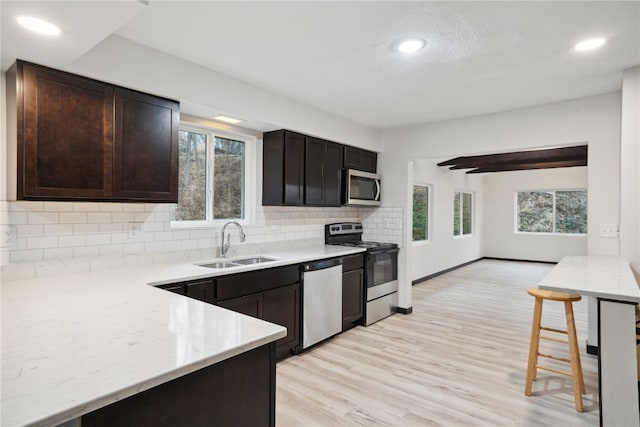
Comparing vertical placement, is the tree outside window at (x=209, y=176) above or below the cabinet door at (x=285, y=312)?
above

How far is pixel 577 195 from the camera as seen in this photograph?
853 cm

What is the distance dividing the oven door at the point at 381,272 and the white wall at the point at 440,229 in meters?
1.26

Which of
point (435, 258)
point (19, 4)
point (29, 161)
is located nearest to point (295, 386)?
point (29, 161)

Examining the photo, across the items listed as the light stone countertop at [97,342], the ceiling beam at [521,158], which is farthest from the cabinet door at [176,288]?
the ceiling beam at [521,158]

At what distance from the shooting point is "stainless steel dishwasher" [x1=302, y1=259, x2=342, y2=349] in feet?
10.8

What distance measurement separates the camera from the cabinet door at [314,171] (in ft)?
12.4

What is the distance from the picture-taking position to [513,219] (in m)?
→ 9.30

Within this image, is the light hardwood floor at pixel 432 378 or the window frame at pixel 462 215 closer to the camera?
the light hardwood floor at pixel 432 378

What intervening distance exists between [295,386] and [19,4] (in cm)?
271

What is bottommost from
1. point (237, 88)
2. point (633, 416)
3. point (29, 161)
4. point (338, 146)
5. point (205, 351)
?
point (633, 416)

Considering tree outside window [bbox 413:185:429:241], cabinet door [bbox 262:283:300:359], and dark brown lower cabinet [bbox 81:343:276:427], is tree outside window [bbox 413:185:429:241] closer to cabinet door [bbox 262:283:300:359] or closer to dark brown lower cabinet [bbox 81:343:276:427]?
cabinet door [bbox 262:283:300:359]

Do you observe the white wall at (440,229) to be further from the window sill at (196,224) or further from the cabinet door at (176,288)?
the cabinet door at (176,288)

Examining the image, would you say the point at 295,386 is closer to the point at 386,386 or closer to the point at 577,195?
the point at 386,386

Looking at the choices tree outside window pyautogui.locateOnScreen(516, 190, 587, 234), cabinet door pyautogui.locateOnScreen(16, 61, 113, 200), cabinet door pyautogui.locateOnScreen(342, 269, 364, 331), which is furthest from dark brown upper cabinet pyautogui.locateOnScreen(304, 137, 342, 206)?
tree outside window pyautogui.locateOnScreen(516, 190, 587, 234)
